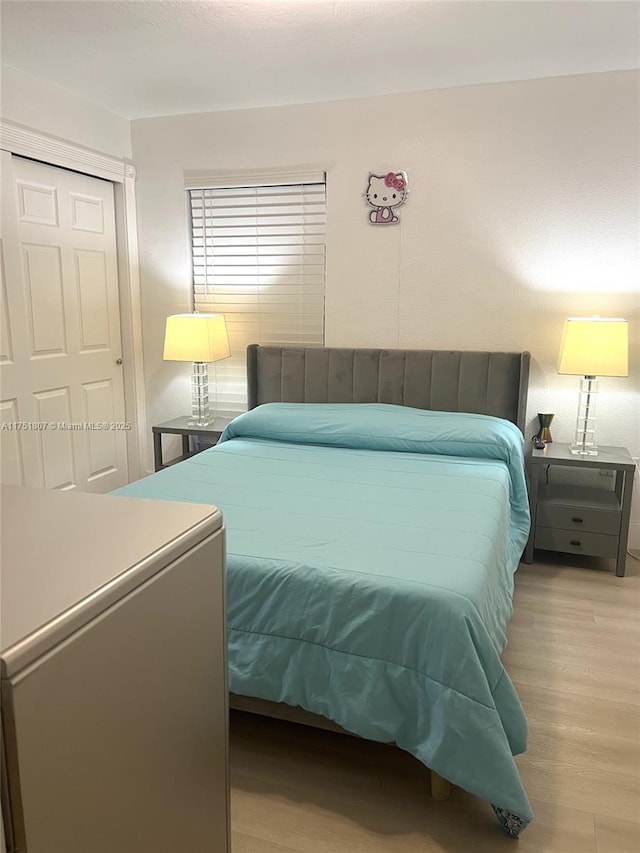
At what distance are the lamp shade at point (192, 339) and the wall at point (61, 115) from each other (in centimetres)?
112

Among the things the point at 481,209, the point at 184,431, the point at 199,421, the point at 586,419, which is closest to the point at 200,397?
the point at 199,421

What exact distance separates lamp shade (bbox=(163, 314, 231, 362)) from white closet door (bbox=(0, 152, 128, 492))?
537mm

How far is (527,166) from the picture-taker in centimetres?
332

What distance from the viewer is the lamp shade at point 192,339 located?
144 inches

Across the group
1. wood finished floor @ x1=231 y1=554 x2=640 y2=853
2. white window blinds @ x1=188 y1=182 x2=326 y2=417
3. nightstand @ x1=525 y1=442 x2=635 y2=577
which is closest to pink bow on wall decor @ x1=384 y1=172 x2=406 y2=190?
white window blinds @ x1=188 y1=182 x2=326 y2=417

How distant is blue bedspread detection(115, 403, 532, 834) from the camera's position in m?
1.58

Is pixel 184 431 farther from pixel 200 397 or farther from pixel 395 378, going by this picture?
pixel 395 378

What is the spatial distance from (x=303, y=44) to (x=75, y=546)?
8.89 feet

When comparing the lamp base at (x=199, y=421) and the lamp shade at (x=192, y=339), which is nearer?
the lamp shade at (x=192, y=339)

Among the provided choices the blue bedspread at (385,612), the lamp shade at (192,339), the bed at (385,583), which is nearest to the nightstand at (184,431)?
the lamp shade at (192,339)

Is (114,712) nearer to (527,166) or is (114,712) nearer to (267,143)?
(527,166)

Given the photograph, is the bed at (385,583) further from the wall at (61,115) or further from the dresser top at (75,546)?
the wall at (61,115)

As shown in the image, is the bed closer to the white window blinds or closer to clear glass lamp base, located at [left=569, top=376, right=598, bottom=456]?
clear glass lamp base, located at [left=569, top=376, right=598, bottom=456]

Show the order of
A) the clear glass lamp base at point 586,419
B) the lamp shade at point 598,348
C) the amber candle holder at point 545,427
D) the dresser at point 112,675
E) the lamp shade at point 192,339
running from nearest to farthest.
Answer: the dresser at point 112,675 → the lamp shade at point 598,348 → the clear glass lamp base at point 586,419 → the amber candle holder at point 545,427 → the lamp shade at point 192,339
